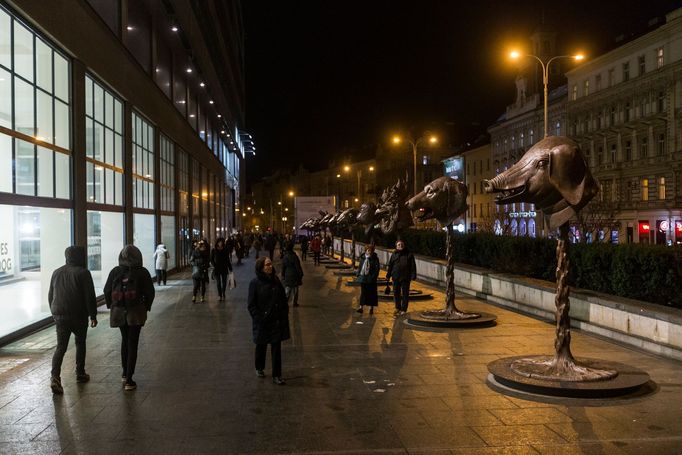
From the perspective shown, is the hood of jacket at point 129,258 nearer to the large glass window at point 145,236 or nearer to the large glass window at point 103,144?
the large glass window at point 103,144

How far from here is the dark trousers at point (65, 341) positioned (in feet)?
28.6

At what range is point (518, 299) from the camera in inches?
642

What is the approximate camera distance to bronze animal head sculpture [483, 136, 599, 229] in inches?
334

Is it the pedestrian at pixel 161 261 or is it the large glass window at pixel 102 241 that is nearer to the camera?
the large glass window at pixel 102 241

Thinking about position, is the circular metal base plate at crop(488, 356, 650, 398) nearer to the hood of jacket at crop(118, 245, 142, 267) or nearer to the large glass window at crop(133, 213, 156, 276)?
the hood of jacket at crop(118, 245, 142, 267)

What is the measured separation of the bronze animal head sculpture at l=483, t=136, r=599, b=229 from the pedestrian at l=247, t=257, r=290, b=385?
322 cm

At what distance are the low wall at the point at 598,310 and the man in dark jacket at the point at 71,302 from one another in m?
8.17

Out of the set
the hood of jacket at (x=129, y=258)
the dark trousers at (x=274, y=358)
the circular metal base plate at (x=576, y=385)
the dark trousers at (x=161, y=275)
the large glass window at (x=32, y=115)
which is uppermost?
the large glass window at (x=32, y=115)

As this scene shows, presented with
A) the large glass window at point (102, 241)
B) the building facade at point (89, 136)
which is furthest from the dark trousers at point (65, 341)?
the large glass window at point (102, 241)

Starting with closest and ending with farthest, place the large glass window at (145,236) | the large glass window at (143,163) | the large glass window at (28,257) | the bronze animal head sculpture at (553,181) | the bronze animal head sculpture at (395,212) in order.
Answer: the bronze animal head sculpture at (553,181) < the large glass window at (28,257) < the bronze animal head sculpture at (395,212) < the large glass window at (143,163) < the large glass window at (145,236)

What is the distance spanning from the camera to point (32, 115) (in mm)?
13867

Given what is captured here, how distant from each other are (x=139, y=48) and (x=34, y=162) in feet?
37.8

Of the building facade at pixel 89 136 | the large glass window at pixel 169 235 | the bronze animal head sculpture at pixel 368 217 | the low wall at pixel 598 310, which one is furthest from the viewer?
the large glass window at pixel 169 235

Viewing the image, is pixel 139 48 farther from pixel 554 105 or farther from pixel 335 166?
pixel 335 166
